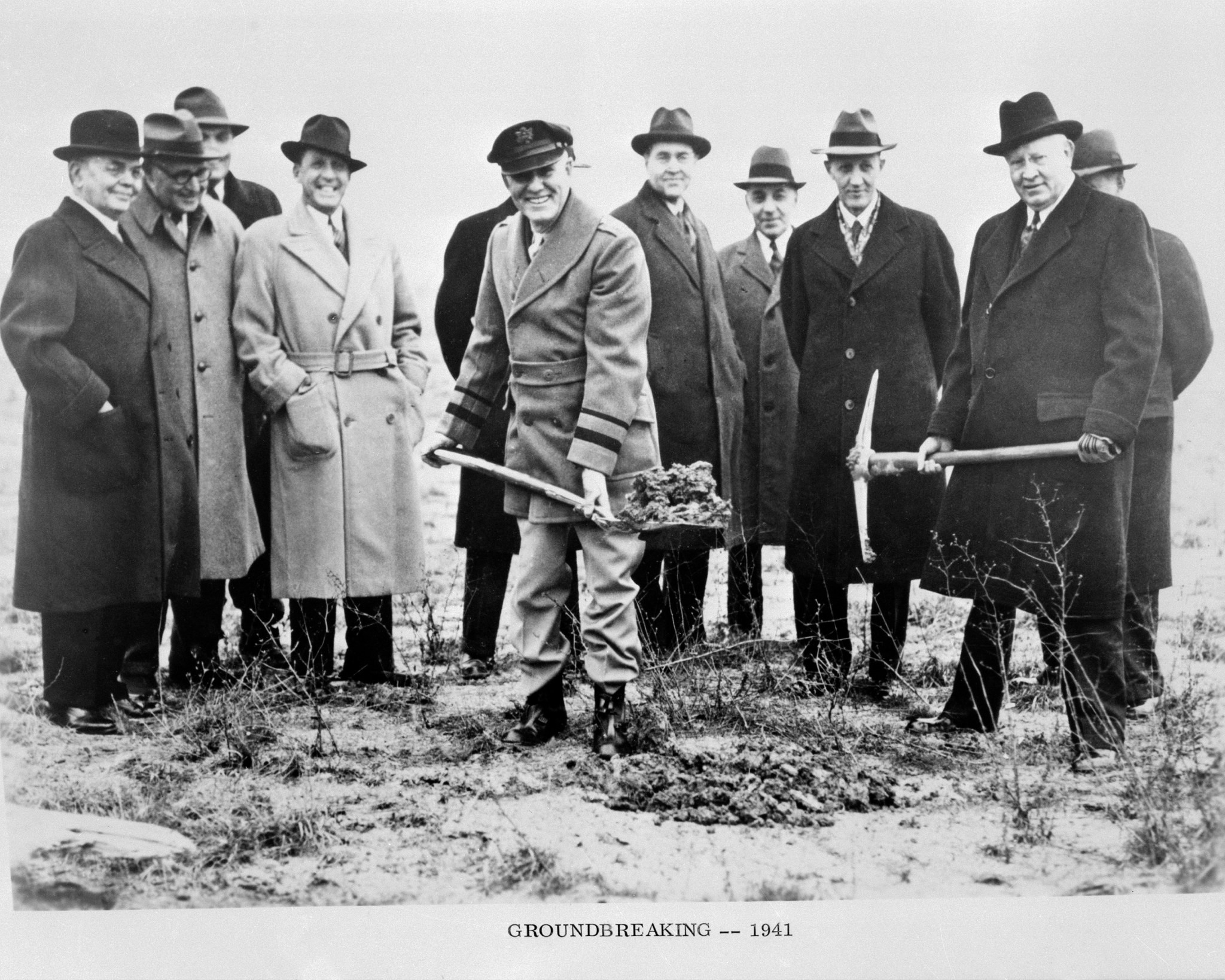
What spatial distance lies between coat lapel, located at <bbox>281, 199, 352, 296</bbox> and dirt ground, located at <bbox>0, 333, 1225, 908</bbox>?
4.08 feet

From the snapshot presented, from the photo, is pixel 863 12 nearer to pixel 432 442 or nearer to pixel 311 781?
pixel 432 442

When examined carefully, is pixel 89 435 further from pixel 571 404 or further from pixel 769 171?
pixel 769 171

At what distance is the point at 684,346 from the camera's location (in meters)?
5.79

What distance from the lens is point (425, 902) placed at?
4258 millimetres

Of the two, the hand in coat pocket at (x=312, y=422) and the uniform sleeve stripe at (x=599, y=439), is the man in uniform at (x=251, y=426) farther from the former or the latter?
the uniform sleeve stripe at (x=599, y=439)

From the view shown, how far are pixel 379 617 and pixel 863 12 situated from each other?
3221 mm

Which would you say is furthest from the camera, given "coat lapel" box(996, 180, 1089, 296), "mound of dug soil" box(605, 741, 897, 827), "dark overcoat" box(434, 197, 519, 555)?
"dark overcoat" box(434, 197, 519, 555)

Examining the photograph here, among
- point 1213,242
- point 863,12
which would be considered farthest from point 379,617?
point 1213,242

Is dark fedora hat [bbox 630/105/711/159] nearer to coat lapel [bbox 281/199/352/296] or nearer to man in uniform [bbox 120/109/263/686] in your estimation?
coat lapel [bbox 281/199/352/296]

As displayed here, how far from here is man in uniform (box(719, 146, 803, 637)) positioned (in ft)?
20.2

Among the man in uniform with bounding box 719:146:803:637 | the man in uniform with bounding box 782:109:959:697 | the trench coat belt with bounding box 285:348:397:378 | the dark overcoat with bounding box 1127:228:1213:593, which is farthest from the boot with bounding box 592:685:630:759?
the dark overcoat with bounding box 1127:228:1213:593

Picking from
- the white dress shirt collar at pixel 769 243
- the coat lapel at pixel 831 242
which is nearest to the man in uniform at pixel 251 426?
the white dress shirt collar at pixel 769 243

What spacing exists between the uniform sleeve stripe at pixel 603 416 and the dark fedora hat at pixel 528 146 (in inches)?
36.7

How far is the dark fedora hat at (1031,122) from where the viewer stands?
490 centimetres
